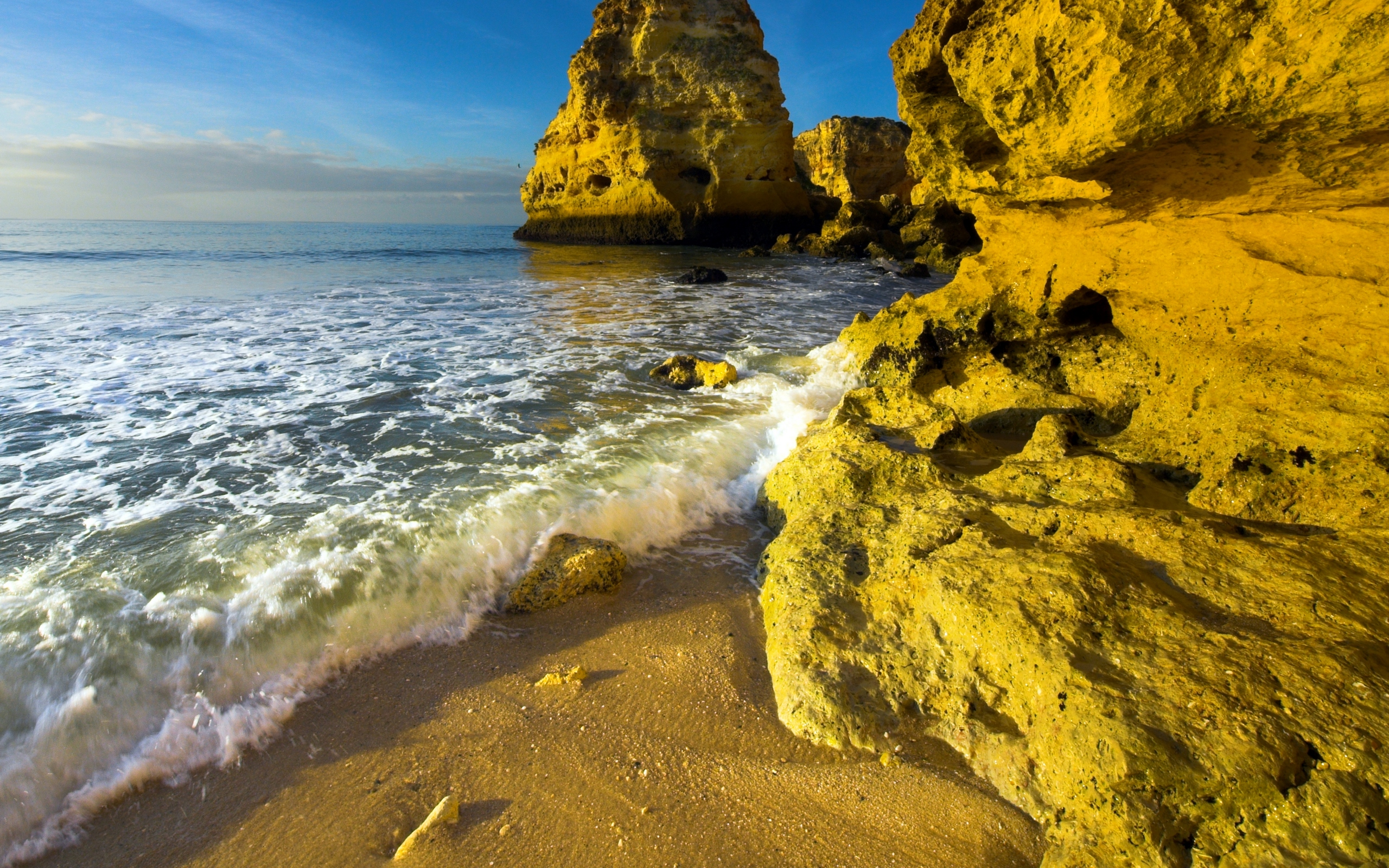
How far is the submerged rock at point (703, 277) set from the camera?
1645cm

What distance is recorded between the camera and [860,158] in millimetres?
42500

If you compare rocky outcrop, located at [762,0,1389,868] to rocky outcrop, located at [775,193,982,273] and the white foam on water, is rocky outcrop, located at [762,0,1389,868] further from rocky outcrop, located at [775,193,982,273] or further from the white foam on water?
rocky outcrop, located at [775,193,982,273]

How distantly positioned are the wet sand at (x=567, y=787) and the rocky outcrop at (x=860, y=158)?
42477mm

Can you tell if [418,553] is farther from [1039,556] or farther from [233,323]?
[233,323]

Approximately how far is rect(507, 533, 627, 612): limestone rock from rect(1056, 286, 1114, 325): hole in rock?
13.1 feet

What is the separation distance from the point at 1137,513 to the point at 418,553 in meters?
3.52

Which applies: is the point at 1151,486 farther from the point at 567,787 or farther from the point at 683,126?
the point at 683,126

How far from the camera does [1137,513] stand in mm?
2787

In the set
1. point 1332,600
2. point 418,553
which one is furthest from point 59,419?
point 1332,600

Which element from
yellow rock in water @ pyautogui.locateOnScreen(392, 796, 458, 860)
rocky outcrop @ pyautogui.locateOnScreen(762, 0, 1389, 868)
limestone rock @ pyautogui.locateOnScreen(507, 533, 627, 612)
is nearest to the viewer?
rocky outcrop @ pyautogui.locateOnScreen(762, 0, 1389, 868)

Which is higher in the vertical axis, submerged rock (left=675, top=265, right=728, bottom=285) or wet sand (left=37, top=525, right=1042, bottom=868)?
submerged rock (left=675, top=265, right=728, bottom=285)

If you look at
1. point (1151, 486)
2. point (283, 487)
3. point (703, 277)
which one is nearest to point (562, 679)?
point (283, 487)

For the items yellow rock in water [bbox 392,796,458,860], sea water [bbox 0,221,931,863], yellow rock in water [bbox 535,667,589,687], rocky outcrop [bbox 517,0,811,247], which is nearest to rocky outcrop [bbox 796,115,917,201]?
rocky outcrop [bbox 517,0,811,247]

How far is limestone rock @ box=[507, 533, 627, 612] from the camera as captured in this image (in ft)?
10.9
